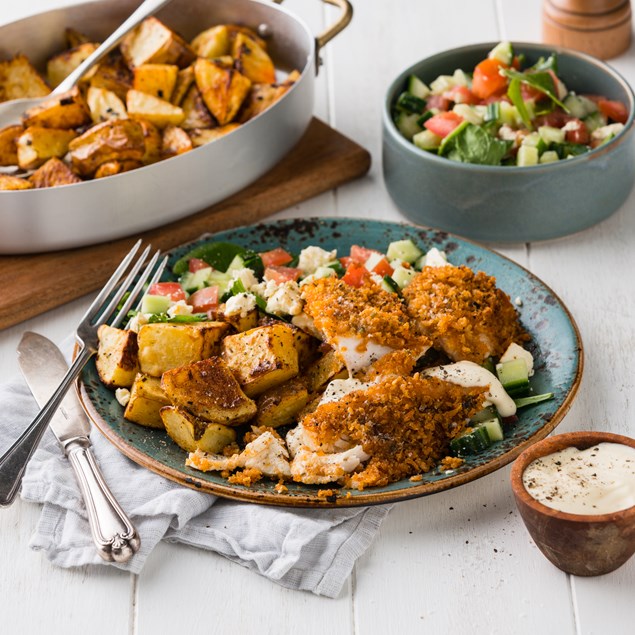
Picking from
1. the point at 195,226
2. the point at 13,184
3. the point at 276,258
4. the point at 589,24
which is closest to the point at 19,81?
the point at 13,184

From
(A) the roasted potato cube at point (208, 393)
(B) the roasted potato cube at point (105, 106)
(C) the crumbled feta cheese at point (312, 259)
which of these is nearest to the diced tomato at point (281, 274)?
(C) the crumbled feta cheese at point (312, 259)

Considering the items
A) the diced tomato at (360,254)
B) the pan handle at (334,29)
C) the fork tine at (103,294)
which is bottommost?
the diced tomato at (360,254)

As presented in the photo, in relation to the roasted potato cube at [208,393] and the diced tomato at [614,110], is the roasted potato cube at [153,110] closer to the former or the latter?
the roasted potato cube at [208,393]

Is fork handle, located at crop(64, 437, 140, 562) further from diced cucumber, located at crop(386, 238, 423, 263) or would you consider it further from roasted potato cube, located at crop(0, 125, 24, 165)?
roasted potato cube, located at crop(0, 125, 24, 165)

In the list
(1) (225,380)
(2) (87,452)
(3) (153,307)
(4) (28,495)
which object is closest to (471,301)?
(1) (225,380)

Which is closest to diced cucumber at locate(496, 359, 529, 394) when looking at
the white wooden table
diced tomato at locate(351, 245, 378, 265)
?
the white wooden table

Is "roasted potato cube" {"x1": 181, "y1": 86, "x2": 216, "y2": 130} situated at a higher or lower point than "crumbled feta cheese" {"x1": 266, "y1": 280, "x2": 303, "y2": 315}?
higher
